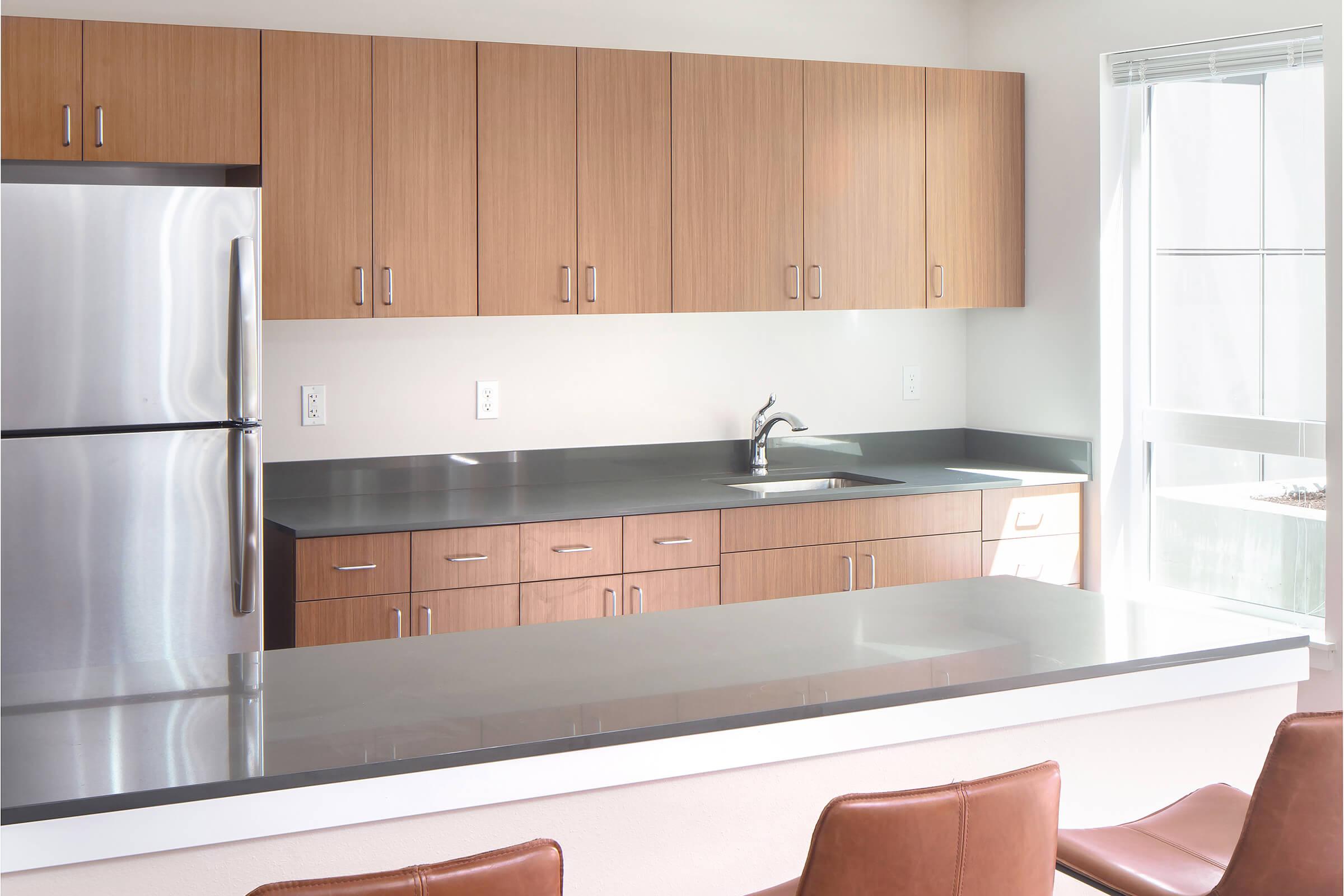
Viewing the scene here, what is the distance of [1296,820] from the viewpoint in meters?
1.48

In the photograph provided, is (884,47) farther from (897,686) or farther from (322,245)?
(897,686)

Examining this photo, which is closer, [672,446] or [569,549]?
[569,549]

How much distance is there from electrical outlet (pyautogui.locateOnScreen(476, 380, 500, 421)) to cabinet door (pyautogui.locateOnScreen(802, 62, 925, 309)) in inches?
38.9

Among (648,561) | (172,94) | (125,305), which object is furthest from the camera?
(648,561)

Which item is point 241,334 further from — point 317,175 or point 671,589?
point 671,589

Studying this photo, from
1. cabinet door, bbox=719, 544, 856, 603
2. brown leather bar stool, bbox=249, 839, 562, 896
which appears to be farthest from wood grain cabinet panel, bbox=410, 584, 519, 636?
brown leather bar stool, bbox=249, 839, 562, 896

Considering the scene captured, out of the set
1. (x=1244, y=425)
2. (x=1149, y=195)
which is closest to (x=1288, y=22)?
(x=1149, y=195)

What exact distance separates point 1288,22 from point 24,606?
3419 mm

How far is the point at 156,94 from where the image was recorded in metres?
3.06

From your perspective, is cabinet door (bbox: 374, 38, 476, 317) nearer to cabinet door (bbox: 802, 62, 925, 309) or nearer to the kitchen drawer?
cabinet door (bbox: 802, 62, 925, 309)

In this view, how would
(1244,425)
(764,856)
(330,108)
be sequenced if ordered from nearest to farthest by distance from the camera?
(764,856) → (330,108) → (1244,425)

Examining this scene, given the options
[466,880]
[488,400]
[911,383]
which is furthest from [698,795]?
[911,383]

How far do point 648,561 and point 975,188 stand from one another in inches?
66.7

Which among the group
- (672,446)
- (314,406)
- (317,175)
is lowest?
(672,446)
